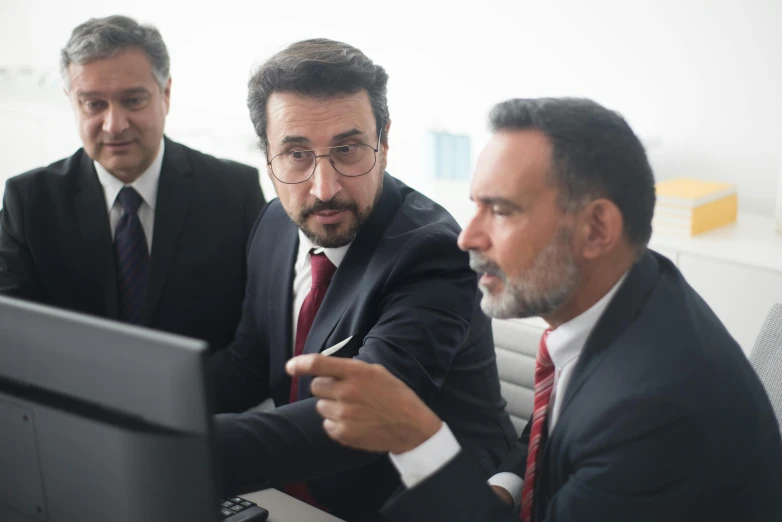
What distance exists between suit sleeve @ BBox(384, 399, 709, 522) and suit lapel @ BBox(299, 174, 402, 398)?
555 millimetres

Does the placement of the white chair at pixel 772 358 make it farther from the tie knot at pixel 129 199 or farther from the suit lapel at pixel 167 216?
the tie knot at pixel 129 199

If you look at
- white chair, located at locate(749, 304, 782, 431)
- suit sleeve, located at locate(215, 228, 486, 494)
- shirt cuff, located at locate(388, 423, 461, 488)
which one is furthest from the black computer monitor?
white chair, located at locate(749, 304, 782, 431)

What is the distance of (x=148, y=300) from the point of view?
2.14m

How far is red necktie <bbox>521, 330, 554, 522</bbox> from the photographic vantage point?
1.44m

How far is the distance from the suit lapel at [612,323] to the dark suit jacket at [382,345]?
0.33 meters

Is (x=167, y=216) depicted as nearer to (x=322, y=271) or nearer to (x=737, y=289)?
(x=322, y=271)

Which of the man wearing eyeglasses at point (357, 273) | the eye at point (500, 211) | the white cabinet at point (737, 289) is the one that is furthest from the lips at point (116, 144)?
the white cabinet at point (737, 289)

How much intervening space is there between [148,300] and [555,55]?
6.25ft

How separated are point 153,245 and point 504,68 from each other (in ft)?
5.85

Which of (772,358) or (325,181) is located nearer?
(772,358)

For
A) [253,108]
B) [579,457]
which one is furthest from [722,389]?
[253,108]

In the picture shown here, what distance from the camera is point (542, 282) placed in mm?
1363

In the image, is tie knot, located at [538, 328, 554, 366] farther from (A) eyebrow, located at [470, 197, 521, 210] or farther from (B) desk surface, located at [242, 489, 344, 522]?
(B) desk surface, located at [242, 489, 344, 522]

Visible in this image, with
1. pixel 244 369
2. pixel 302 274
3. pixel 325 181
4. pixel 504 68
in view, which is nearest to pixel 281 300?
pixel 302 274
